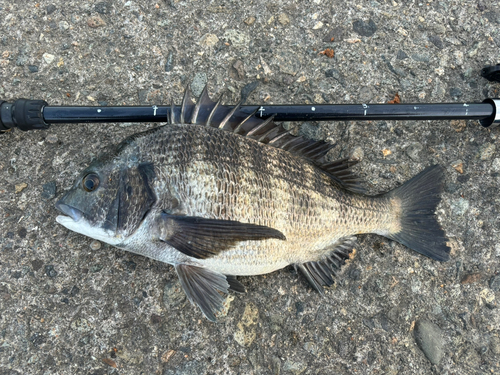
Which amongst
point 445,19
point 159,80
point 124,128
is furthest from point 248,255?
point 445,19

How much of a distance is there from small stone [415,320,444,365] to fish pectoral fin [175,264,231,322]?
4.26ft

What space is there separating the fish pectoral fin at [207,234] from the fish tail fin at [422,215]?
3.10ft

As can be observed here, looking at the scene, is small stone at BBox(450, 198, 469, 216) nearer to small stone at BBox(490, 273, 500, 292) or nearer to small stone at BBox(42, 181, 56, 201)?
small stone at BBox(490, 273, 500, 292)

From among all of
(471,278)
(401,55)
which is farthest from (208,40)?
(471,278)

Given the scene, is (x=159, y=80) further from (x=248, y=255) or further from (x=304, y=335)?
A: (x=304, y=335)

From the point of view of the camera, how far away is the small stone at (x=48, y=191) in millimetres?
2285

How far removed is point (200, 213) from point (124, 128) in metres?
1.00

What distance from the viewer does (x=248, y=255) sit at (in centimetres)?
198

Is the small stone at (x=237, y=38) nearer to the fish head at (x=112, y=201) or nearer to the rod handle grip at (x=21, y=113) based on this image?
the fish head at (x=112, y=201)

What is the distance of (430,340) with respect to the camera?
2.21 metres

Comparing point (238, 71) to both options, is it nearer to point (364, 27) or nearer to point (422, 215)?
point (364, 27)

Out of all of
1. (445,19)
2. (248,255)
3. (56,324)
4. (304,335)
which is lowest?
(56,324)

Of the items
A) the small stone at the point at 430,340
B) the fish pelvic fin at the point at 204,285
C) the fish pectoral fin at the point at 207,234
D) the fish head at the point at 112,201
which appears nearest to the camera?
the fish pectoral fin at the point at 207,234

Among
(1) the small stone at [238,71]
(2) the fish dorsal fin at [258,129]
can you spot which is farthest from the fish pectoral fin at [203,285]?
(1) the small stone at [238,71]
